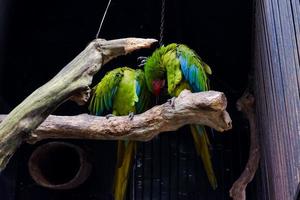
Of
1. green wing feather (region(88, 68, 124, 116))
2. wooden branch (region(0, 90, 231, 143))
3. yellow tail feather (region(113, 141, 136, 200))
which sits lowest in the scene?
yellow tail feather (region(113, 141, 136, 200))

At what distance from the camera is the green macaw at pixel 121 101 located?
95.6 inches

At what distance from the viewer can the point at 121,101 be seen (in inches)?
96.5

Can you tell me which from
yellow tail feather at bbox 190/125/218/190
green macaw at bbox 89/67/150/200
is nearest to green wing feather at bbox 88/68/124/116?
green macaw at bbox 89/67/150/200

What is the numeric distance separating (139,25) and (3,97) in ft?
2.90

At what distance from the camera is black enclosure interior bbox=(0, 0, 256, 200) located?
9.48ft

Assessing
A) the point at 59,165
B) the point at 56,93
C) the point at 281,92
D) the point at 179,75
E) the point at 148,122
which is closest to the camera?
the point at 56,93

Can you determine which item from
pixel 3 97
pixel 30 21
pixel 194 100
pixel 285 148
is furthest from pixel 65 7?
pixel 285 148

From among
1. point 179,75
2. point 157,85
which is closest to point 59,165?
point 157,85

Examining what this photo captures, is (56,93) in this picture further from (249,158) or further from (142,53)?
(142,53)

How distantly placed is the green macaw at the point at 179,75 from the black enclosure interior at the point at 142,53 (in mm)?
544

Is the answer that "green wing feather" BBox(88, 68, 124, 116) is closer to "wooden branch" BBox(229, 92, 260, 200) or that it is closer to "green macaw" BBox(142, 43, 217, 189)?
"green macaw" BBox(142, 43, 217, 189)

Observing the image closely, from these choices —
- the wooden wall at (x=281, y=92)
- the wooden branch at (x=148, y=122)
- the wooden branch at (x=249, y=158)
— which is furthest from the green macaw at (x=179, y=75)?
the wooden branch at (x=148, y=122)

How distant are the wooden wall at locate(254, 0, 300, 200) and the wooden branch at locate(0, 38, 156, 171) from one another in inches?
16.6

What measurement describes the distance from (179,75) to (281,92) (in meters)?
0.76
